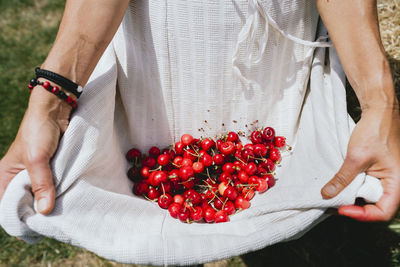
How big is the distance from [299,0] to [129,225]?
3.17 feet

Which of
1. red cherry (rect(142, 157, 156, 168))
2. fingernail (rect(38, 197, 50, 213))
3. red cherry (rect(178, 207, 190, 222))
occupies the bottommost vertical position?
red cherry (rect(178, 207, 190, 222))

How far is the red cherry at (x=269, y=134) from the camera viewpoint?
1398 mm

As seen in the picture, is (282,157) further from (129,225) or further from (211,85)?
(129,225)

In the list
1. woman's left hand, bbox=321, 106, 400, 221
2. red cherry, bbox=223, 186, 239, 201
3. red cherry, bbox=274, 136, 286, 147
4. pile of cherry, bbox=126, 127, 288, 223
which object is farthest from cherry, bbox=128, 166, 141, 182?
woman's left hand, bbox=321, 106, 400, 221

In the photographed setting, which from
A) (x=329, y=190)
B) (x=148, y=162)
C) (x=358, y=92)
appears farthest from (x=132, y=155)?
(x=358, y=92)

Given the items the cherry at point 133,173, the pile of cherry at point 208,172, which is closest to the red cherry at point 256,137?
the pile of cherry at point 208,172

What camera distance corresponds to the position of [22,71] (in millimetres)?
2869

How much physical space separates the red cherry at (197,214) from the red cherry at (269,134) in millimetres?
434

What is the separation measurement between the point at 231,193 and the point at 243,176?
104mm

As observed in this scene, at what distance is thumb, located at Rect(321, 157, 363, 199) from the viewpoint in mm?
950

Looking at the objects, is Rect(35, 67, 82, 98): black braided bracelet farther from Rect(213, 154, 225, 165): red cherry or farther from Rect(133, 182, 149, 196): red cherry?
Rect(213, 154, 225, 165): red cherry

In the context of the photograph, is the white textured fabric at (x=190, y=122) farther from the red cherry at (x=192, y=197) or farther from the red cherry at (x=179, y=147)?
the red cherry at (x=192, y=197)

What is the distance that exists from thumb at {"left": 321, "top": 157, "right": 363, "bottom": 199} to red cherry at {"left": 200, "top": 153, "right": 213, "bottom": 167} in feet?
1.92

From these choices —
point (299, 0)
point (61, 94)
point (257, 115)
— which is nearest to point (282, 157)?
point (257, 115)
